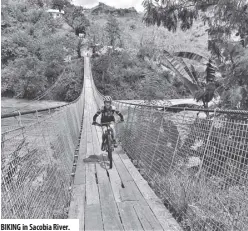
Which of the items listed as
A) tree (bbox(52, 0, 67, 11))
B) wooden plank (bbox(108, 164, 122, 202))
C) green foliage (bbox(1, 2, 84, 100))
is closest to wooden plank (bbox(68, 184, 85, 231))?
wooden plank (bbox(108, 164, 122, 202))

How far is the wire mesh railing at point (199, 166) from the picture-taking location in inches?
111

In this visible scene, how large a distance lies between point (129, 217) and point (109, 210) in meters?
0.29

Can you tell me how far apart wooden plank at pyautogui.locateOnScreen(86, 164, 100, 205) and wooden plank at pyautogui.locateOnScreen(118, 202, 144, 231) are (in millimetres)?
355

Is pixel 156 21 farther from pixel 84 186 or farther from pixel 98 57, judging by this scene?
pixel 98 57

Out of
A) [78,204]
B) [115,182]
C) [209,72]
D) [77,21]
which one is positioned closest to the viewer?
[78,204]

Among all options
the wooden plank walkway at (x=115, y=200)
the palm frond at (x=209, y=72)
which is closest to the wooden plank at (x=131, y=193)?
the wooden plank walkway at (x=115, y=200)

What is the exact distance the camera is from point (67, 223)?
267 centimetres

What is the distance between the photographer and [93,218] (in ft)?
11.2

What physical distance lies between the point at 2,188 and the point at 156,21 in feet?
17.3

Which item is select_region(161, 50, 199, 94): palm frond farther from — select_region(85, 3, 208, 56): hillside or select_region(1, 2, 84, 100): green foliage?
select_region(85, 3, 208, 56): hillside

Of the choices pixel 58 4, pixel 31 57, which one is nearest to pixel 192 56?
pixel 31 57

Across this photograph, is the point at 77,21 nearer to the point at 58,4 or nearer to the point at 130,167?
the point at 58,4

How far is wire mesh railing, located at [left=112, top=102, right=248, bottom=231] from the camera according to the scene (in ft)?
9.23

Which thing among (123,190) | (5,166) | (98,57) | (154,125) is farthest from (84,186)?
(98,57)
